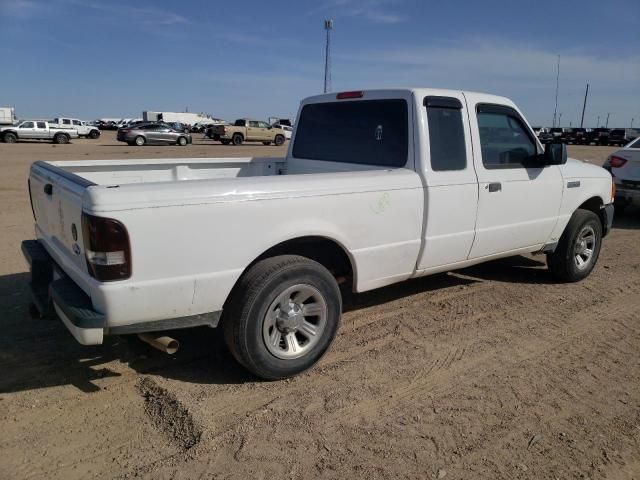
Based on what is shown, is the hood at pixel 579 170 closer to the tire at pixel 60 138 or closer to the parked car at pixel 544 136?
the parked car at pixel 544 136

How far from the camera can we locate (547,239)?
5516 mm

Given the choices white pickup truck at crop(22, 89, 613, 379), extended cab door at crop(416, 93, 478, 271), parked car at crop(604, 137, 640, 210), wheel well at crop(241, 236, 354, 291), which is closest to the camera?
white pickup truck at crop(22, 89, 613, 379)

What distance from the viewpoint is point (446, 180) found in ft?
14.1

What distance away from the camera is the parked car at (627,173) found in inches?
377

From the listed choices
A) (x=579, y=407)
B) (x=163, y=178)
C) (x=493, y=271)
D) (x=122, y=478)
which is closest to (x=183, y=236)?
(x=122, y=478)

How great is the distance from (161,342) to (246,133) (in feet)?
118

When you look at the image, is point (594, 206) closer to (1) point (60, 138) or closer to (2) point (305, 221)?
(2) point (305, 221)

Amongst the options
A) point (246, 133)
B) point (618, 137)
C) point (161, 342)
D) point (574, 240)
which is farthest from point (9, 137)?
point (618, 137)

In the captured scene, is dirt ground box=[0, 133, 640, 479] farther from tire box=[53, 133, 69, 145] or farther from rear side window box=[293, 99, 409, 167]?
tire box=[53, 133, 69, 145]

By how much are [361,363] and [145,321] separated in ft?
5.30

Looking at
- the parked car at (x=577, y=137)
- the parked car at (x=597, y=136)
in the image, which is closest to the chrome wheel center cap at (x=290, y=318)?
the parked car at (x=597, y=136)

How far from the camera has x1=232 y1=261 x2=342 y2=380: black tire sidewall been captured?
10.9 ft

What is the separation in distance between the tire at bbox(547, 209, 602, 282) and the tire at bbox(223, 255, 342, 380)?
316cm

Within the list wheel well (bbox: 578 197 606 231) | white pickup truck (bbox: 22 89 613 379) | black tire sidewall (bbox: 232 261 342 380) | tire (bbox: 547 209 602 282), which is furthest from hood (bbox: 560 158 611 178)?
black tire sidewall (bbox: 232 261 342 380)
